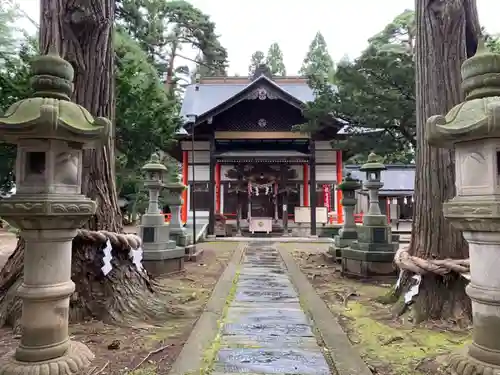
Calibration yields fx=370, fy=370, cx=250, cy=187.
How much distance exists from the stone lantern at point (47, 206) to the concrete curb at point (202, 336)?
2.49ft

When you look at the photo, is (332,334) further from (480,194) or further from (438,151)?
(438,151)

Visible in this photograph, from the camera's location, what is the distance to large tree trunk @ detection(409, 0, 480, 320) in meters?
4.20

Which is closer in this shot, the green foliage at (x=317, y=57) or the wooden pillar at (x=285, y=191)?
the wooden pillar at (x=285, y=191)

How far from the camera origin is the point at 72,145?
9.66ft

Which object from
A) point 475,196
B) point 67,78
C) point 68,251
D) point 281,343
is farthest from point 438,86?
point 68,251

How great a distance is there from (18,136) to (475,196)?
3.35 meters

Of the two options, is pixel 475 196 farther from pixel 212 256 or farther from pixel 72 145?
pixel 212 256

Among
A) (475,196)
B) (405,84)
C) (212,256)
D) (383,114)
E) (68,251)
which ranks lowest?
(212,256)

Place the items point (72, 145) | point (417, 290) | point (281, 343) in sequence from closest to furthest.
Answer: point (72, 145), point (281, 343), point (417, 290)

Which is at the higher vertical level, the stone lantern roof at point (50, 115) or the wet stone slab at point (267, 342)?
the stone lantern roof at point (50, 115)

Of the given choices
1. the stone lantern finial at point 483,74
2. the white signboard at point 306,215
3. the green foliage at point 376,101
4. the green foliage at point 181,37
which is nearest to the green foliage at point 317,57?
the green foliage at point 181,37

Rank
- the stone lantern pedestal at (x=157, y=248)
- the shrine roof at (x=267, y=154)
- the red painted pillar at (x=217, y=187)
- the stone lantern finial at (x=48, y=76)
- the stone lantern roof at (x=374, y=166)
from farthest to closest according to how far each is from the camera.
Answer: the red painted pillar at (x=217, y=187) < the shrine roof at (x=267, y=154) < the stone lantern roof at (x=374, y=166) < the stone lantern pedestal at (x=157, y=248) < the stone lantern finial at (x=48, y=76)

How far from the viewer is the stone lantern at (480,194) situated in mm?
2484

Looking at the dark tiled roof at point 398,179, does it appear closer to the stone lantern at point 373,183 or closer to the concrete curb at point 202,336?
the stone lantern at point 373,183
